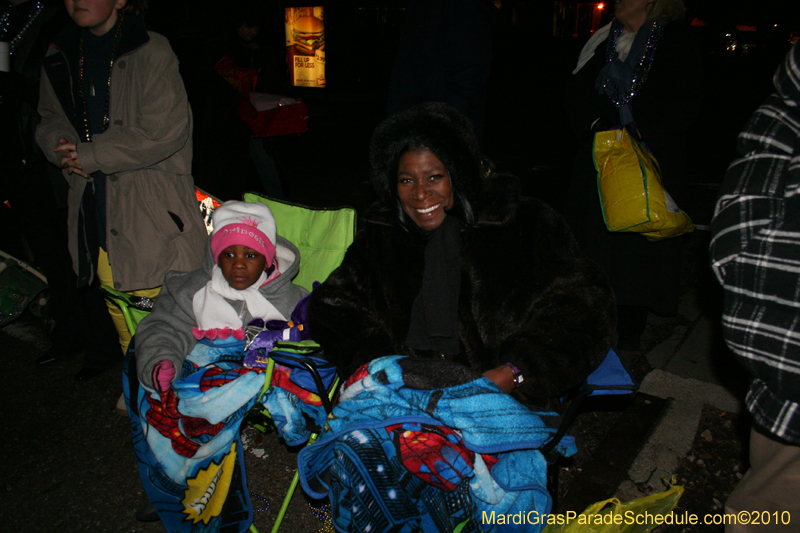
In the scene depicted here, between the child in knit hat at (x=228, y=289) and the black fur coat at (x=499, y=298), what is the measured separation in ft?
1.16

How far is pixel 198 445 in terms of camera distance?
2045mm

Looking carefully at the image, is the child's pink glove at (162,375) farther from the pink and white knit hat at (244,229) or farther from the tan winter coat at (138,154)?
the tan winter coat at (138,154)

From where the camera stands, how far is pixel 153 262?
258cm

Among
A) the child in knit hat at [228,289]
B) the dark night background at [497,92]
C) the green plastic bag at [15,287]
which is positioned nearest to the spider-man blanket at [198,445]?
the child in knit hat at [228,289]

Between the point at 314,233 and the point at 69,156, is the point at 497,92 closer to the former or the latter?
the point at 314,233

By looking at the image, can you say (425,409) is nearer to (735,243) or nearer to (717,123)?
(735,243)

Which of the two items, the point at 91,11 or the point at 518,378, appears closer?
the point at 518,378

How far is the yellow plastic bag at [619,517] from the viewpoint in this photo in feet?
5.52

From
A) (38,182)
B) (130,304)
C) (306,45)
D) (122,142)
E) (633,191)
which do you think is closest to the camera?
(130,304)

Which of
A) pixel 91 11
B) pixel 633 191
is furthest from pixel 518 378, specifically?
pixel 91 11

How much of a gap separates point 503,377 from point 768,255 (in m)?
0.91

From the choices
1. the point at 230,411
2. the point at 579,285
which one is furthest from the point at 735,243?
the point at 230,411

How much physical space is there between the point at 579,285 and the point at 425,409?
76 cm

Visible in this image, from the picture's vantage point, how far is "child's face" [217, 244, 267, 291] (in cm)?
235
